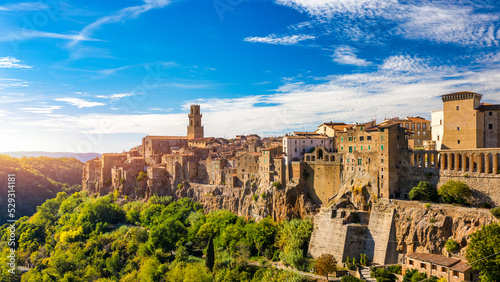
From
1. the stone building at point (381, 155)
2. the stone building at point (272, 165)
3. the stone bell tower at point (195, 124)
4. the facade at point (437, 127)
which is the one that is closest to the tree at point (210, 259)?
the stone building at point (272, 165)

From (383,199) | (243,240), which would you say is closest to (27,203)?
(243,240)

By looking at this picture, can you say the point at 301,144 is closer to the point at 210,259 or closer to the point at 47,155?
the point at 210,259

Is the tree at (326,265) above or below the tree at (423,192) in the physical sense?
below

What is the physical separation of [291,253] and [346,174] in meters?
11.7

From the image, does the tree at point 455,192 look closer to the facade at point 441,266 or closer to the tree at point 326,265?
the facade at point 441,266

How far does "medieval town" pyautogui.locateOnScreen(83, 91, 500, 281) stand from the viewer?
34.0 m

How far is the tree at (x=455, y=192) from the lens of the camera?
34.9 metres

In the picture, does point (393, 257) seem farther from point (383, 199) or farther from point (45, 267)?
point (45, 267)

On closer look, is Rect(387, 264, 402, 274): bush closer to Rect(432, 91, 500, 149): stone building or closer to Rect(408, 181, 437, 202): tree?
Rect(408, 181, 437, 202): tree

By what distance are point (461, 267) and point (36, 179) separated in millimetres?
99687

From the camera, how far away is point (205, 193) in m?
62.7

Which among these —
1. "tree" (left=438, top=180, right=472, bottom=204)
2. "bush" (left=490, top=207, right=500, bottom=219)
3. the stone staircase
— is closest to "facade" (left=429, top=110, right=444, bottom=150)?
"tree" (left=438, top=180, right=472, bottom=204)

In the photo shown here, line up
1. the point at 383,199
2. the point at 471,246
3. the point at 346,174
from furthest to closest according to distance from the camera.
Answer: the point at 346,174
the point at 383,199
the point at 471,246

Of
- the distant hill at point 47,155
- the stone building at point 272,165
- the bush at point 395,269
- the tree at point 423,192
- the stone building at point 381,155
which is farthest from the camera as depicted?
the distant hill at point 47,155
